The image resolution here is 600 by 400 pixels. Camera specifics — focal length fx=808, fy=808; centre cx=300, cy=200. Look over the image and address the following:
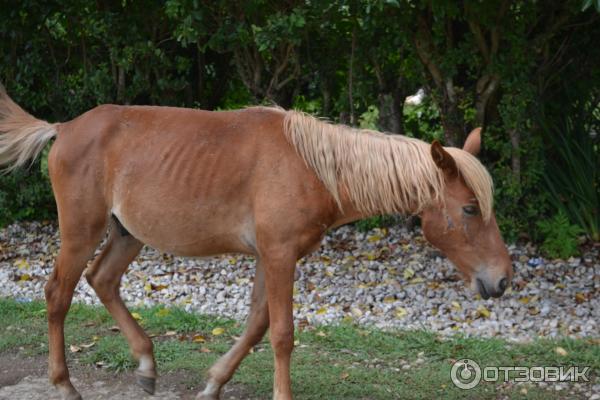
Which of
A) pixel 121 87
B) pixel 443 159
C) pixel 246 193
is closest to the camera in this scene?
pixel 443 159

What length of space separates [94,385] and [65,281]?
80 cm

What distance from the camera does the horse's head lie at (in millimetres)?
4234

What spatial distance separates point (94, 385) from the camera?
16.8ft

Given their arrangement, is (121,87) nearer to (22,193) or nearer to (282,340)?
(22,193)

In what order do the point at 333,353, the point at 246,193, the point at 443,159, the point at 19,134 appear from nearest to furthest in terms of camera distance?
the point at 443,159, the point at 246,193, the point at 19,134, the point at 333,353

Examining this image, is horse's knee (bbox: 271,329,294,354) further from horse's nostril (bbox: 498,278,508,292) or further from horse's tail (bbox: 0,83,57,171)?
horse's tail (bbox: 0,83,57,171)

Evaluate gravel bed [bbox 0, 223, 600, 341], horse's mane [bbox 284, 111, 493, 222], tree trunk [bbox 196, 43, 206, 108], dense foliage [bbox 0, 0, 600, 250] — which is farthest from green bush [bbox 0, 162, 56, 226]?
horse's mane [bbox 284, 111, 493, 222]

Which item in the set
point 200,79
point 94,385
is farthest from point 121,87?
point 94,385

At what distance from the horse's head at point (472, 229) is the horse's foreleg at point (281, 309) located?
32.7 inches

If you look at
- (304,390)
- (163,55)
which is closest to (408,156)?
(304,390)

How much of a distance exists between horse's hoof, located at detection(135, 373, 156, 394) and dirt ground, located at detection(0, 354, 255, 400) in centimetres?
10

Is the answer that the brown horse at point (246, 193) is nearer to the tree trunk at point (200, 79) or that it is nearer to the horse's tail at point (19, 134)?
the horse's tail at point (19, 134)

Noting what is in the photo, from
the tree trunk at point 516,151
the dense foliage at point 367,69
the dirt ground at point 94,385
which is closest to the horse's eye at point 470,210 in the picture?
the dirt ground at point 94,385

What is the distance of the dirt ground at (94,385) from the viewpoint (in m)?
4.93
